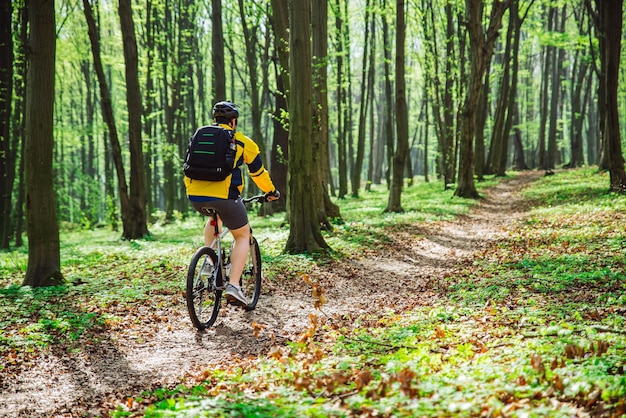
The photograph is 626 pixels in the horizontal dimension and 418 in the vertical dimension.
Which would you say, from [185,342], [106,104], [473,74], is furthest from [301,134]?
[473,74]

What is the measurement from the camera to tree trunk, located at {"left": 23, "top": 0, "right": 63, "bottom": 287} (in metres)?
7.63

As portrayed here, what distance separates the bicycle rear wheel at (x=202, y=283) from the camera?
18.1ft

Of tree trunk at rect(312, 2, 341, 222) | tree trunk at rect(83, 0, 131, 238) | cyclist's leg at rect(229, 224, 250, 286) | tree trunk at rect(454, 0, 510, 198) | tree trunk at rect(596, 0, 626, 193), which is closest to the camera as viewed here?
cyclist's leg at rect(229, 224, 250, 286)

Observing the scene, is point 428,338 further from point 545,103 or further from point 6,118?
point 545,103

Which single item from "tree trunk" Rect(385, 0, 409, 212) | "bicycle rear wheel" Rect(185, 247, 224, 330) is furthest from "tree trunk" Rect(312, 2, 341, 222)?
"bicycle rear wheel" Rect(185, 247, 224, 330)

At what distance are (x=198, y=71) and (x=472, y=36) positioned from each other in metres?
20.2

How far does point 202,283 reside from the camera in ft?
18.9

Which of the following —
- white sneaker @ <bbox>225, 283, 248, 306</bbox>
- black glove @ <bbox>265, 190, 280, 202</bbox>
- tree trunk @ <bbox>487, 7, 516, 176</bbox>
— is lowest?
white sneaker @ <bbox>225, 283, 248, 306</bbox>

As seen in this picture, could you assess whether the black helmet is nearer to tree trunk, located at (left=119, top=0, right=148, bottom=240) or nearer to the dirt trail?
the dirt trail

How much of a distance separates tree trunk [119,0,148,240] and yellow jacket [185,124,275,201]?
9262 millimetres

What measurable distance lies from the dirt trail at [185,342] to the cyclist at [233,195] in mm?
658

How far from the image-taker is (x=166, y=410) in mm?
3520

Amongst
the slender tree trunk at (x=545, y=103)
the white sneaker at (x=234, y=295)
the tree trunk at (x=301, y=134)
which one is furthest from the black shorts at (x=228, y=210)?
the slender tree trunk at (x=545, y=103)

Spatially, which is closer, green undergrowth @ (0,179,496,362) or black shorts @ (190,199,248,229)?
black shorts @ (190,199,248,229)
